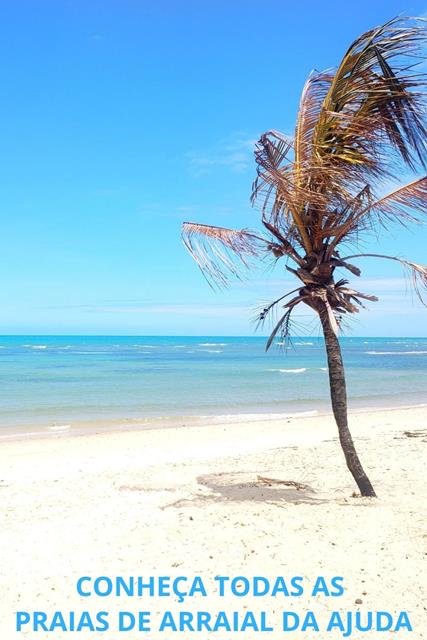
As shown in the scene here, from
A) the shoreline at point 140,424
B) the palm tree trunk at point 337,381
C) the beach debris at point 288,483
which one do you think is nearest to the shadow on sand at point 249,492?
the beach debris at point 288,483

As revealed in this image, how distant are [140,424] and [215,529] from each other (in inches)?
439

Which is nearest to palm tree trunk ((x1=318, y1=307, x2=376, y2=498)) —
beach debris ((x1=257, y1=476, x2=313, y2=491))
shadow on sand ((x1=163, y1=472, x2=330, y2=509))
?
shadow on sand ((x1=163, y1=472, x2=330, y2=509))

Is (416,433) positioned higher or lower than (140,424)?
higher

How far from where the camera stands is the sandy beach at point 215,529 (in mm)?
4008

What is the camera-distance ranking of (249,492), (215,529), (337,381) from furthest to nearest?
(249,492), (337,381), (215,529)

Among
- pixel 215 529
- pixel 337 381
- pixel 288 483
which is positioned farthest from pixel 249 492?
pixel 337 381

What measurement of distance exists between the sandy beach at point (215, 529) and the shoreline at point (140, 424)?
3.94m

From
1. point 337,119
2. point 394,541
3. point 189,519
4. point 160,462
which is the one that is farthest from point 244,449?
point 337,119

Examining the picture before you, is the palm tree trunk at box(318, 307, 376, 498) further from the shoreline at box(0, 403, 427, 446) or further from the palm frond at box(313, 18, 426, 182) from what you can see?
the shoreline at box(0, 403, 427, 446)

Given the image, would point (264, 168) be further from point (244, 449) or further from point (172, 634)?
point (244, 449)

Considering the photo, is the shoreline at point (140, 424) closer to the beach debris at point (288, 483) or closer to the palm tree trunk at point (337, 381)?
the beach debris at point (288, 483)

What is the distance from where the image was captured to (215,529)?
217 inches

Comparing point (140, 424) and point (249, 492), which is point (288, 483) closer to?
point (249, 492)

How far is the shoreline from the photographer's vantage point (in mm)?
14672
